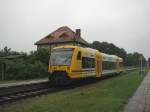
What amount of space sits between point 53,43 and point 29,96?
77.2m

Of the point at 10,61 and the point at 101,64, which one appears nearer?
the point at 101,64

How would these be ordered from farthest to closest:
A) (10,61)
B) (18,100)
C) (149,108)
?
1. (10,61)
2. (18,100)
3. (149,108)

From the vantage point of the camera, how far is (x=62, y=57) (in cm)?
2630

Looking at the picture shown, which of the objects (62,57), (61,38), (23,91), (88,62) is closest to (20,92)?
(23,91)

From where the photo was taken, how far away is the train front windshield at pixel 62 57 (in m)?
25.9

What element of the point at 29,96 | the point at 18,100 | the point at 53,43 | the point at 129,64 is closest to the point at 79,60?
the point at 29,96

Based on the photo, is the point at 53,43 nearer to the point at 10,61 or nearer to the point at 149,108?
the point at 10,61

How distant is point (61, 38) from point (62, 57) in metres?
69.3

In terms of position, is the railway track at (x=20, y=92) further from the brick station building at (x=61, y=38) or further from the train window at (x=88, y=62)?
the brick station building at (x=61, y=38)

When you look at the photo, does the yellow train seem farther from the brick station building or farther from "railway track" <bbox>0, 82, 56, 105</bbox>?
the brick station building

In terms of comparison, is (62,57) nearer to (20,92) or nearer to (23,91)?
(23,91)

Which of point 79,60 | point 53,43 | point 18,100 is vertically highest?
point 53,43

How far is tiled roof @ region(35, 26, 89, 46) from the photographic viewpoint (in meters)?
94.5

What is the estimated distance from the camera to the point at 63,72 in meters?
25.6
